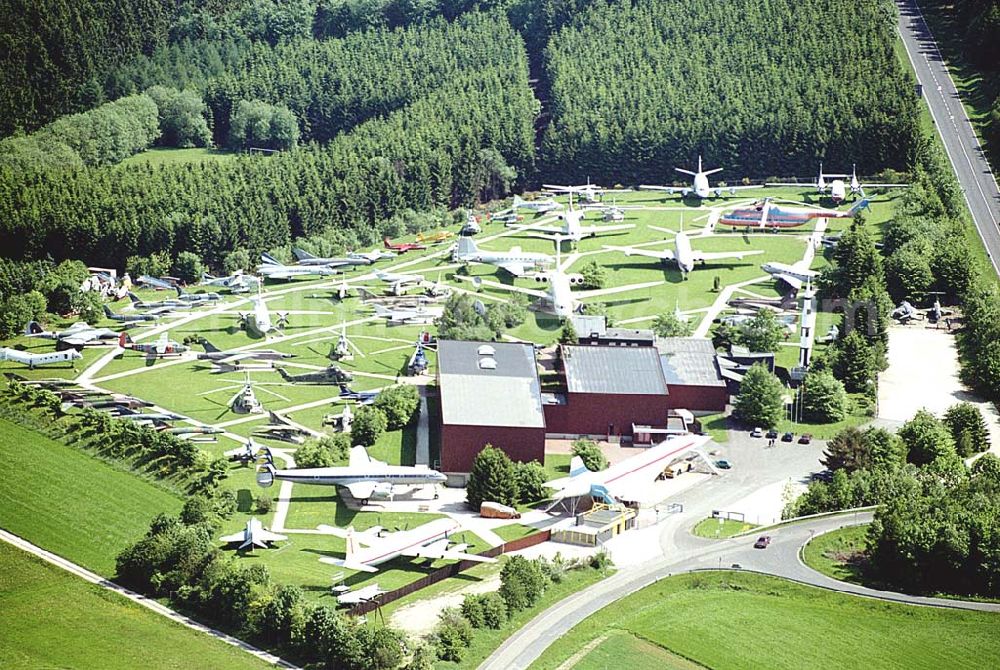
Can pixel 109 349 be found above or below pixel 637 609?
above

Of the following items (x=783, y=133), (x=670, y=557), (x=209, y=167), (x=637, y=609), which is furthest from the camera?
(x=783, y=133)

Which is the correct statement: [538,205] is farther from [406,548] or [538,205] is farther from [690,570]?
[406,548]

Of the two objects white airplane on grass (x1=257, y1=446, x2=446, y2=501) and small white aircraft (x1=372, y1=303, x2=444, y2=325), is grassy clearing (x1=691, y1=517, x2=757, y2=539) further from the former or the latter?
small white aircraft (x1=372, y1=303, x2=444, y2=325)

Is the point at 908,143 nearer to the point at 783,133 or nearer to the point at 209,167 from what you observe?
the point at 783,133

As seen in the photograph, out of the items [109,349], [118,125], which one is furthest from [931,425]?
[118,125]

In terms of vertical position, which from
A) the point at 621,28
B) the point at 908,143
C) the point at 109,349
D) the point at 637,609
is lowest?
the point at 637,609

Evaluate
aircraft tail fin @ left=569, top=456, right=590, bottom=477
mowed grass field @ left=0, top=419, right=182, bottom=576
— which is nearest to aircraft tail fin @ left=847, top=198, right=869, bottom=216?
aircraft tail fin @ left=569, top=456, right=590, bottom=477

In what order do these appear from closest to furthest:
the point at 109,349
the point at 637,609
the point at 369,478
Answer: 1. the point at 637,609
2. the point at 369,478
3. the point at 109,349
